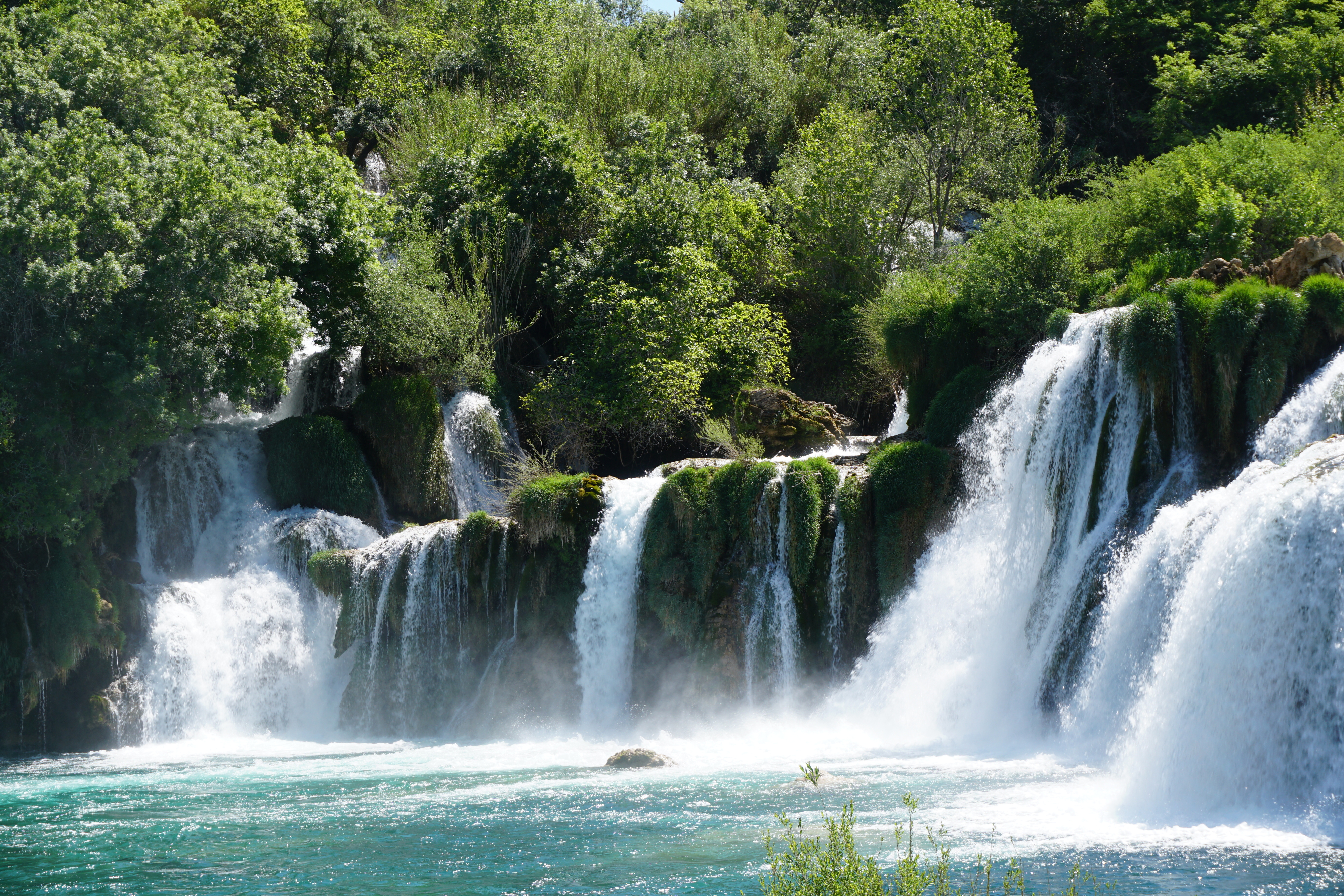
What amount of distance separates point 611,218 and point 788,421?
292 inches

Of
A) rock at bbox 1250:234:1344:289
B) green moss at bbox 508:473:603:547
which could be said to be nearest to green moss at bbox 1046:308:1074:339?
rock at bbox 1250:234:1344:289

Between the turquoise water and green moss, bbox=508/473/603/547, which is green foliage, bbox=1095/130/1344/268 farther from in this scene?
the turquoise water

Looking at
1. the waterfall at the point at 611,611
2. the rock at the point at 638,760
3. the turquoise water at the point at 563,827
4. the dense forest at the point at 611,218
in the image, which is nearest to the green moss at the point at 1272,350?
the dense forest at the point at 611,218

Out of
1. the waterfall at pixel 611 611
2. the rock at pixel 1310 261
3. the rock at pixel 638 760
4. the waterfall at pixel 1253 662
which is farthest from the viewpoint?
the waterfall at pixel 611 611

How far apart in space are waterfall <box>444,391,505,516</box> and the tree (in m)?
13.4

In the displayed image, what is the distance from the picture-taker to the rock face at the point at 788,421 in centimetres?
2662

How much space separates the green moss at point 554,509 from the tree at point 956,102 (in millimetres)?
14589

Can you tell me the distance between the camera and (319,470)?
25766 millimetres

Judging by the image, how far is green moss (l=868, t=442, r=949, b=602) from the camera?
2050 centimetres

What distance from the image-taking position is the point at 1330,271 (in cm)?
1856

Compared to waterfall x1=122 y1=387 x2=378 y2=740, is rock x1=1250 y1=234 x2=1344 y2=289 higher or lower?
higher

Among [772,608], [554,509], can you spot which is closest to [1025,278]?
[772,608]

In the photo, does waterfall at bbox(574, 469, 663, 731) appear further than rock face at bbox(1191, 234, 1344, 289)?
Yes

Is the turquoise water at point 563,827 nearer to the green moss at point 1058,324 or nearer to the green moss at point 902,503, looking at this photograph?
the green moss at point 902,503
